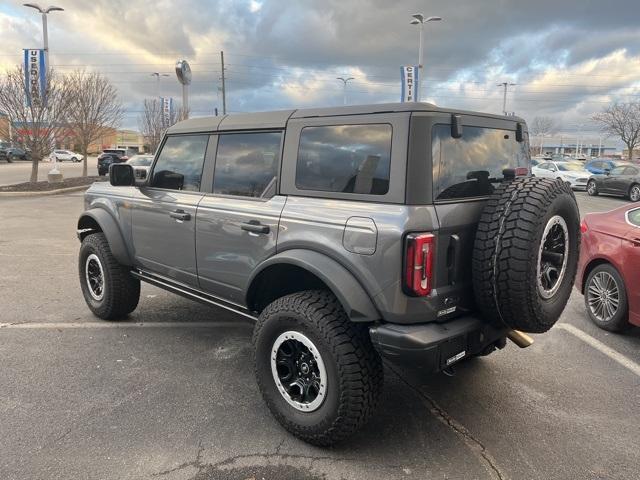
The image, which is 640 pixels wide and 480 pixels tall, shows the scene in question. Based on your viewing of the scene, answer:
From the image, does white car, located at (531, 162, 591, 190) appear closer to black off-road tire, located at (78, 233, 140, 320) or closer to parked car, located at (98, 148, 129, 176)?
black off-road tire, located at (78, 233, 140, 320)

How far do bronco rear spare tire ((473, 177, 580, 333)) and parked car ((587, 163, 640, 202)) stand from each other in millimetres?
A: 19087

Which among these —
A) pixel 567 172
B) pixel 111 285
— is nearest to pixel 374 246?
pixel 111 285

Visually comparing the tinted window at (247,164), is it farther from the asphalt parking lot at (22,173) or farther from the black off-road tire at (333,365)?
the asphalt parking lot at (22,173)

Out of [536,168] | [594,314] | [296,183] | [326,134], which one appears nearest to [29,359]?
[296,183]

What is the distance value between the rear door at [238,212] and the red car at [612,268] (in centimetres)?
331

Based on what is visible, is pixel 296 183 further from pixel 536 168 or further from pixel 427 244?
pixel 536 168

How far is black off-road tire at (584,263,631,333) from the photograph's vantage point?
14.9 ft

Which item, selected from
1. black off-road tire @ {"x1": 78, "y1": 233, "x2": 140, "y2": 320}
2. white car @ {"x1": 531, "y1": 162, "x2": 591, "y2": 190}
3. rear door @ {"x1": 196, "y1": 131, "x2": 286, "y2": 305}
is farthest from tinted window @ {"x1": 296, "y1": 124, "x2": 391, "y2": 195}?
white car @ {"x1": 531, "y1": 162, "x2": 591, "y2": 190}

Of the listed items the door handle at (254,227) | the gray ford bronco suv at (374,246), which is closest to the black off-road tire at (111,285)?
the gray ford bronco suv at (374,246)

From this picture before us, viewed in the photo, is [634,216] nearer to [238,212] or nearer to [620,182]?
[238,212]

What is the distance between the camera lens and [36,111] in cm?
1700

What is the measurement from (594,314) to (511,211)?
3.01 metres

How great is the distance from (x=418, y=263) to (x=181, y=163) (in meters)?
2.40

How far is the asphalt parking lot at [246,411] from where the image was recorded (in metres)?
2.70
